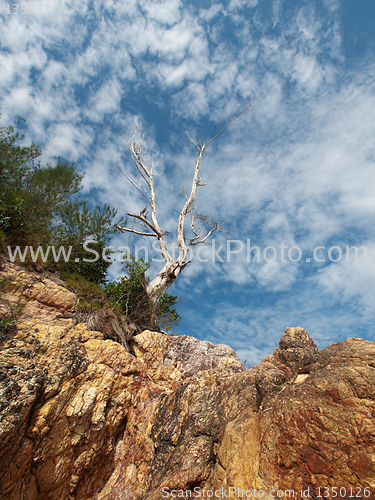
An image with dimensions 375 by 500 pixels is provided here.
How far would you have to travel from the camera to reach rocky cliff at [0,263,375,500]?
3035 mm

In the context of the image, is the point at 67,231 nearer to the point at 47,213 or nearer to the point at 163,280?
the point at 47,213

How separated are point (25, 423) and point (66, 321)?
8.36 feet

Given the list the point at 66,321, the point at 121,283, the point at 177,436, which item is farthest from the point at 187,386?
the point at 121,283

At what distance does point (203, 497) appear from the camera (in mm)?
3443

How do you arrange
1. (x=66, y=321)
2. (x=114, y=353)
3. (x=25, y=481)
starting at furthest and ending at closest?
(x=66, y=321), (x=114, y=353), (x=25, y=481)

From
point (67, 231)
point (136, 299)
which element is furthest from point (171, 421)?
point (67, 231)

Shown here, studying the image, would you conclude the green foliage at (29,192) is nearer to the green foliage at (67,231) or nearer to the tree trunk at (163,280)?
the green foliage at (67,231)

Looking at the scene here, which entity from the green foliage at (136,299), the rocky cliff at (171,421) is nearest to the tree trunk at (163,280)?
the green foliage at (136,299)

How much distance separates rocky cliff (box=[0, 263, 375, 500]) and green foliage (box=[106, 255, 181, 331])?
8.11 ft

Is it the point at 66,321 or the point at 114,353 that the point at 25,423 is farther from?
the point at 66,321

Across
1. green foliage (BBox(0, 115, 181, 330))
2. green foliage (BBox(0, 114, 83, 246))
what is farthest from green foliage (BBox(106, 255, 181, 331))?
green foliage (BBox(0, 114, 83, 246))

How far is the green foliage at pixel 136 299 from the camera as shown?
352 inches

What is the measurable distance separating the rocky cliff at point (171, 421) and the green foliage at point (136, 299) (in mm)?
2472

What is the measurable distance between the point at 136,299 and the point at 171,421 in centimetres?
522
